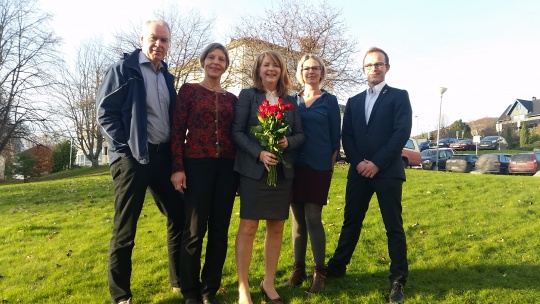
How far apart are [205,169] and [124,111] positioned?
0.82 meters

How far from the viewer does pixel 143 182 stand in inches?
125

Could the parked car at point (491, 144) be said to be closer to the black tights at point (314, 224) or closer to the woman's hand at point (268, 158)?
the black tights at point (314, 224)

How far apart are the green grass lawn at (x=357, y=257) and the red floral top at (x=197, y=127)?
138cm

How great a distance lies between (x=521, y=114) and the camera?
72.5 metres

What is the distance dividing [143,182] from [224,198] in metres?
0.70

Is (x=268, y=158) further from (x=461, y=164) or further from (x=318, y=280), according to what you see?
(x=461, y=164)

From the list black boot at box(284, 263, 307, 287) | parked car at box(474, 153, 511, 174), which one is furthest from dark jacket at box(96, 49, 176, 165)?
parked car at box(474, 153, 511, 174)

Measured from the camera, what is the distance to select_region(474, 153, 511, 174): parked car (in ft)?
72.9

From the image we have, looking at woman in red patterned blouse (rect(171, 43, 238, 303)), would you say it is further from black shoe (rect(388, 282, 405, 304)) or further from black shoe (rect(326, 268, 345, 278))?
black shoe (rect(388, 282, 405, 304))

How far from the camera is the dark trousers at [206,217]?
10.6ft

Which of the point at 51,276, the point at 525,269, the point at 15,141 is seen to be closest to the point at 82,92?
the point at 15,141

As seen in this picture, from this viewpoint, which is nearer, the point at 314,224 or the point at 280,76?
the point at 280,76

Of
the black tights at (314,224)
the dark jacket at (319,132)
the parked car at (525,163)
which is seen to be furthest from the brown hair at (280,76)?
the parked car at (525,163)

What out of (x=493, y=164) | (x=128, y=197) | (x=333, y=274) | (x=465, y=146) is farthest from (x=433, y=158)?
(x=128, y=197)
